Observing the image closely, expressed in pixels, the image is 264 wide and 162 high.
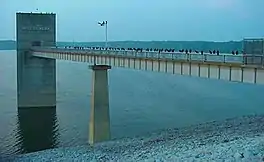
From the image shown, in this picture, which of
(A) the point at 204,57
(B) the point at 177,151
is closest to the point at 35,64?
(A) the point at 204,57

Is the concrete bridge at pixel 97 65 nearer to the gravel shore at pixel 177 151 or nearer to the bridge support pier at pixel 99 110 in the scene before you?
the bridge support pier at pixel 99 110

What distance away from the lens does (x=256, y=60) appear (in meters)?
25.0

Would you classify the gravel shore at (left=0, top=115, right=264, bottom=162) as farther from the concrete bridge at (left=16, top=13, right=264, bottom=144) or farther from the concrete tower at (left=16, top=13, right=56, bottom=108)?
the concrete tower at (left=16, top=13, right=56, bottom=108)

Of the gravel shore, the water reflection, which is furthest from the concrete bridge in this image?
the gravel shore

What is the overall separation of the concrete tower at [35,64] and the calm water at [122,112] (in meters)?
2.26

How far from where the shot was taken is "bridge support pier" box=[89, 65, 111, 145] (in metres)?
40.0

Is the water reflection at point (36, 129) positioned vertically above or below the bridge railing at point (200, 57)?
below

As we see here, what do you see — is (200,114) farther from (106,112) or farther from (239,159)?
(239,159)

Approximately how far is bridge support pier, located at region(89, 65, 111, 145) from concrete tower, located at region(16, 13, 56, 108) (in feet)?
95.7

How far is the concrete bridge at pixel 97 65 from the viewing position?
26.6 meters

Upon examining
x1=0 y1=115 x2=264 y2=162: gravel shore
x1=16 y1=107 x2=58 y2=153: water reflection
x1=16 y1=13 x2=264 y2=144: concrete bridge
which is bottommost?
x1=16 y1=107 x2=58 y2=153: water reflection

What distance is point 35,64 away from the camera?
73.2 meters

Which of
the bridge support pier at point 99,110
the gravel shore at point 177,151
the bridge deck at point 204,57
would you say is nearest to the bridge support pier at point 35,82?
the bridge support pier at point 99,110

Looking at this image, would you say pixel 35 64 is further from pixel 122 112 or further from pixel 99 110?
pixel 99 110
